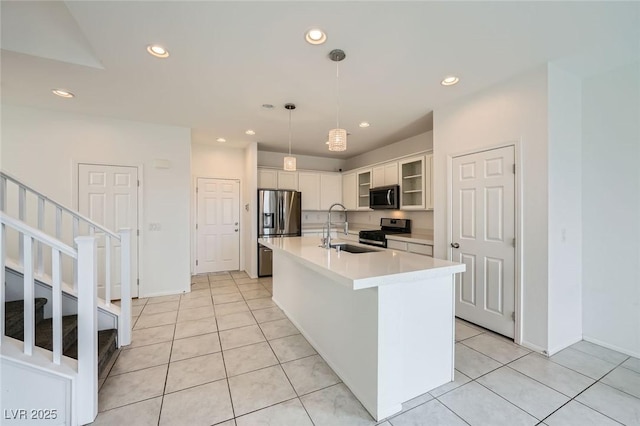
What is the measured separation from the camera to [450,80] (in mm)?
2551

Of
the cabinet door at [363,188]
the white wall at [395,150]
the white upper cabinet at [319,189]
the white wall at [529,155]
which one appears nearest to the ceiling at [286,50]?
the white wall at [529,155]

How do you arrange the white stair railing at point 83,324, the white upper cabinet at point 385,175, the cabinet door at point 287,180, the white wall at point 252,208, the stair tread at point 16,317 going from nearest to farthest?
the white stair railing at point 83,324
the stair tread at point 16,317
the white upper cabinet at point 385,175
the white wall at point 252,208
the cabinet door at point 287,180

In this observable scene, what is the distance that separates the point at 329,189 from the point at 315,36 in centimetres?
403

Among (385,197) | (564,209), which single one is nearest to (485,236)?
(564,209)

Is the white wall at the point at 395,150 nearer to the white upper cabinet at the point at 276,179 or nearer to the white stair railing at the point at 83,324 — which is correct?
the white upper cabinet at the point at 276,179

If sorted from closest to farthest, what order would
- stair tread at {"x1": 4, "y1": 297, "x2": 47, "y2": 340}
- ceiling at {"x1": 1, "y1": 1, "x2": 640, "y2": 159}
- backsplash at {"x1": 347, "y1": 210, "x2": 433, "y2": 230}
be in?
ceiling at {"x1": 1, "y1": 1, "x2": 640, "y2": 159}
stair tread at {"x1": 4, "y1": 297, "x2": 47, "y2": 340}
backsplash at {"x1": 347, "y1": 210, "x2": 433, "y2": 230}

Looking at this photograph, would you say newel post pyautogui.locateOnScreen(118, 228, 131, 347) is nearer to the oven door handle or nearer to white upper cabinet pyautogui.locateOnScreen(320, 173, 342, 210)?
the oven door handle

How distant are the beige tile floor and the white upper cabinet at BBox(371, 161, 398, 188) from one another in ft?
8.35

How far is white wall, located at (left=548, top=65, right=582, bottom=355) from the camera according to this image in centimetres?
230

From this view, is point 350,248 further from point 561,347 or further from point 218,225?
point 218,225

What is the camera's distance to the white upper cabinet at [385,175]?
4.45 m

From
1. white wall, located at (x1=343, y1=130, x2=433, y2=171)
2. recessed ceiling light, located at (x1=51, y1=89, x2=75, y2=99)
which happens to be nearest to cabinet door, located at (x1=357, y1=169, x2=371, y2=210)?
white wall, located at (x1=343, y1=130, x2=433, y2=171)

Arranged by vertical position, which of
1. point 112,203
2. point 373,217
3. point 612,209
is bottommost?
point 373,217

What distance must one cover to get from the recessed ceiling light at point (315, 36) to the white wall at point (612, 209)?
8.65ft
